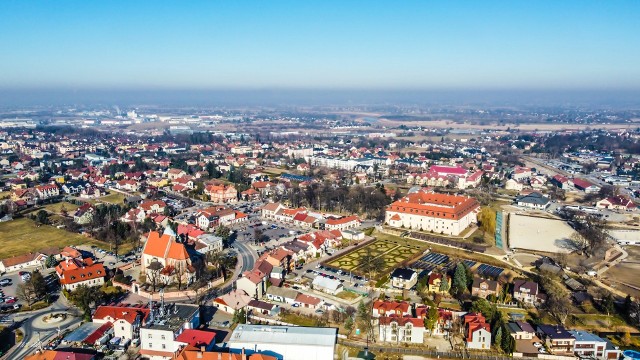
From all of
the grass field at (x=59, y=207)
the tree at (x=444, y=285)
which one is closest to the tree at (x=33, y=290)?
the grass field at (x=59, y=207)

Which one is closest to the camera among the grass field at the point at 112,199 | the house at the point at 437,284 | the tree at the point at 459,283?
the tree at the point at 459,283

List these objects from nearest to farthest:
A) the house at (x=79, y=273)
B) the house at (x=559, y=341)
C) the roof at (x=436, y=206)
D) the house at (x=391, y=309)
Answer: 1. the house at (x=559, y=341)
2. the house at (x=391, y=309)
3. the house at (x=79, y=273)
4. the roof at (x=436, y=206)

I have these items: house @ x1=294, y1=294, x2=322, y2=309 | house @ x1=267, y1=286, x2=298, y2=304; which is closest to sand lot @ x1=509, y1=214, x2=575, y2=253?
house @ x1=294, y1=294, x2=322, y2=309

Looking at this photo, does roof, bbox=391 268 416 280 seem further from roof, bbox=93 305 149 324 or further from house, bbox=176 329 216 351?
roof, bbox=93 305 149 324

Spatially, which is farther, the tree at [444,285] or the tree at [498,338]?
the tree at [444,285]

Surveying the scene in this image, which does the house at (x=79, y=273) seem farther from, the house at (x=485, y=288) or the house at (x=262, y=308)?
the house at (x=485, y=288)

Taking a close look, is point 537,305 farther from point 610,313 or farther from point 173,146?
point 173,146

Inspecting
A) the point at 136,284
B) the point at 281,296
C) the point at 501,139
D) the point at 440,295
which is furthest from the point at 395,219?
the point at 501,139
